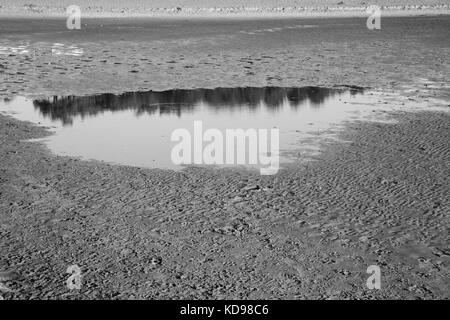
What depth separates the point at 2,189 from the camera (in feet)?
25.2

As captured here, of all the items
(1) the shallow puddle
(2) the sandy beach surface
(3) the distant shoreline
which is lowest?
(2) the sandy beach surface

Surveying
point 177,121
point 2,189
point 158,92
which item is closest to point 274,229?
point 2,189

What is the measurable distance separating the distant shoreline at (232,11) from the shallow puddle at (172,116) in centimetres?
3791

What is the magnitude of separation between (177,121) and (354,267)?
6.98 meters

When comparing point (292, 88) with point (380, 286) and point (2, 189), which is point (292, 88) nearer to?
point (2, 189)

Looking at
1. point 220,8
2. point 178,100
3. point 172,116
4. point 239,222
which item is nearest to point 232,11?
point 220,8

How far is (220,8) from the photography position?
59938 mm

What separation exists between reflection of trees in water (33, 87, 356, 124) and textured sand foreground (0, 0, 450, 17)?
38.7 meters

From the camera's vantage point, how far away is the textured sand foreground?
54188mm

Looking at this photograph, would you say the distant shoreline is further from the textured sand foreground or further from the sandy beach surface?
the sandy beach surface

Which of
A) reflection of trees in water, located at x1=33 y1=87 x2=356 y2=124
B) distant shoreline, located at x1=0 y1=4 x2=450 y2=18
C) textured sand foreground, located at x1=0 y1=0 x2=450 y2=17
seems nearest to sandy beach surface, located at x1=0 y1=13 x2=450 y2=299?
reflection of trees in water, located at x1=33 y1=87 x2=356 y2=124

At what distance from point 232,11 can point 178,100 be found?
4514 centimetres

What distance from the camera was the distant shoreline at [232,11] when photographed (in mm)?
52344

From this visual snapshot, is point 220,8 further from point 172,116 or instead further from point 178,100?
point 172,116
